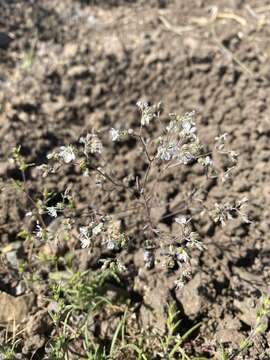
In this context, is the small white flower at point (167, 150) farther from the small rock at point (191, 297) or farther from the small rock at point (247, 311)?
the small rock at point (247, 311)

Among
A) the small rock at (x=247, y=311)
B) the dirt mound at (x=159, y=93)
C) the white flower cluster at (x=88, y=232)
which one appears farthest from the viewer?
the dirt mound at (x=159, y=93)

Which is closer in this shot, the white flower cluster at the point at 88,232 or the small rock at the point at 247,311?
the white flower cluster at the point at 88,232

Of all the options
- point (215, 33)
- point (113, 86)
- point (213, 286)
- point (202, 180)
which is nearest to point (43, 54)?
point (113, 86)

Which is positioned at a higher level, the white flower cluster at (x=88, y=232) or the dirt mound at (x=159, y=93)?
the dirt mound at (x=159, y=93)

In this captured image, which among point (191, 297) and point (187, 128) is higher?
point (187, 128)

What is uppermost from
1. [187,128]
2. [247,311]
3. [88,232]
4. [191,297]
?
[187,128]

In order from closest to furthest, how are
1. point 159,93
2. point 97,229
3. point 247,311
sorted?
point 97,229 → point 247,311 → point 159,93

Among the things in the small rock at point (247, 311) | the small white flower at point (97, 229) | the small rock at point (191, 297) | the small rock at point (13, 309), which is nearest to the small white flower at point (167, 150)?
the small white flower at point (97, 229)

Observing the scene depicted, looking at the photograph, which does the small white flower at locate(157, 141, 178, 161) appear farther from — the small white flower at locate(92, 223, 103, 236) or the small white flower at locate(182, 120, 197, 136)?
the small white flower at locate(92, 223, 103, 236)

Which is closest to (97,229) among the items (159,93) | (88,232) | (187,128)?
(88,232)

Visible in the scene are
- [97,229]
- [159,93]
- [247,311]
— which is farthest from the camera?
[159,93]

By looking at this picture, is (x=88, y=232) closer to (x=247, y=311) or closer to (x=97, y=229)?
(x=97, y=229)
